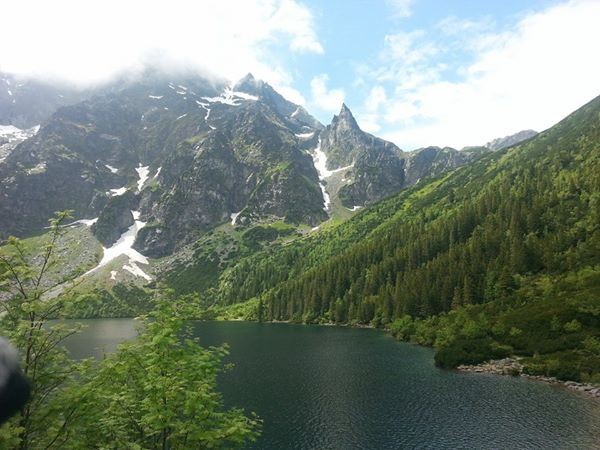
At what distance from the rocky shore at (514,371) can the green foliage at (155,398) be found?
208ft

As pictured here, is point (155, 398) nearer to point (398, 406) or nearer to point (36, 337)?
point (36, 337)

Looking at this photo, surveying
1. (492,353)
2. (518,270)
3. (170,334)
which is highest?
(518,270)

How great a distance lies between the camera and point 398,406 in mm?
58375

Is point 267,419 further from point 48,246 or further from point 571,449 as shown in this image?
point 48,246

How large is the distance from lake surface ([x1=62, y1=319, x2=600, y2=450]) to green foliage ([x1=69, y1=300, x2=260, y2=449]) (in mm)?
32464

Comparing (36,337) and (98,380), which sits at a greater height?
(36,337)

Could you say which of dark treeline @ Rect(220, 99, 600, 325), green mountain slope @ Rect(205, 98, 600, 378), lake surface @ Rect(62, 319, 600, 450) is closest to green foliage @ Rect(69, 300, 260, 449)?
lake surface @ Rect(62, 319, 600, 450)

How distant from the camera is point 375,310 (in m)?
163

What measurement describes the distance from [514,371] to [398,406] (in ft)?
92.0

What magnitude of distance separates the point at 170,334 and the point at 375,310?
152m

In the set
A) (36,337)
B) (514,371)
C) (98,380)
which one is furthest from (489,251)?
(36,337)

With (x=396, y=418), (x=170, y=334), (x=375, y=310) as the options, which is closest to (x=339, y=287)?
(x=375, y=310)

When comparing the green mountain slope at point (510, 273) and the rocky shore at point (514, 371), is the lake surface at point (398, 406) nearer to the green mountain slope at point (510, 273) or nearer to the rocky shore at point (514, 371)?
the rocky shore at point (514, 371)

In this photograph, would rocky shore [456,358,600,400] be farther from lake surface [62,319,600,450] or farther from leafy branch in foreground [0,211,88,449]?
leafy branch in foreground [0,211,88,449]
